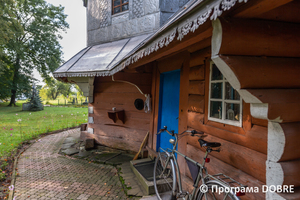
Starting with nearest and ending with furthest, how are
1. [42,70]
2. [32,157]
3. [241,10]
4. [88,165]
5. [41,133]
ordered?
[241,10], [88,165], [32,157], [41,133], [42,70]

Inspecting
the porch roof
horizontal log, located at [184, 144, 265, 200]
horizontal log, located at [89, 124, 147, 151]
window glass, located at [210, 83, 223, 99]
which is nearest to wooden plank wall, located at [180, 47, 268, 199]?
horizontal log, located at [184, 144, 265, 200]

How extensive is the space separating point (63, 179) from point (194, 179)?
330cm

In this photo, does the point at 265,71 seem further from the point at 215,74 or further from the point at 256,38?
the point at 215,74

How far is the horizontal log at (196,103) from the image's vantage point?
2.92 m

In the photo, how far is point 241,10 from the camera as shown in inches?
48.3

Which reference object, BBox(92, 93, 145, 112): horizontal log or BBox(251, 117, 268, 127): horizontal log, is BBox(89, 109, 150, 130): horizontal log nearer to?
BBox(92, 93, 145, 112): horizontal log

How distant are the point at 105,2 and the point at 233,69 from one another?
770cm

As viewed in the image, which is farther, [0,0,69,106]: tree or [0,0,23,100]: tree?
[0,0,69,106]: tree

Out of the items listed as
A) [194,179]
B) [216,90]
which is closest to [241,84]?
[216,90]

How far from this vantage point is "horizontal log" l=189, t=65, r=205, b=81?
Result: 2923mm

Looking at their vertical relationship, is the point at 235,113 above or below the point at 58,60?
below

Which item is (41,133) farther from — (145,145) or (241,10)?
(241,10)

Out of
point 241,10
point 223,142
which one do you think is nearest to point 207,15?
point 241,10

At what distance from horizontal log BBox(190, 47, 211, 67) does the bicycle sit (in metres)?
1.20
